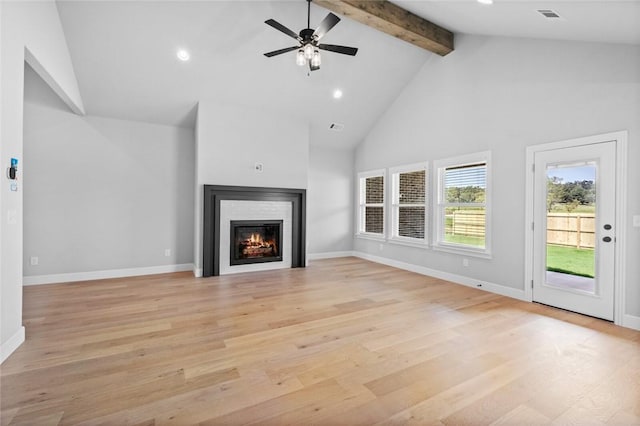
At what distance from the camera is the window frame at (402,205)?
18.5 ft

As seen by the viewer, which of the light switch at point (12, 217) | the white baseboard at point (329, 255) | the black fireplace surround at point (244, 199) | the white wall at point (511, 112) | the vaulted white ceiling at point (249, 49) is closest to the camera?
the light switch at point (12, 217)

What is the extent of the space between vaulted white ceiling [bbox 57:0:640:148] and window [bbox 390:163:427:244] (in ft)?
5.37

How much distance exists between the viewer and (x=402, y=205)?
252 inches

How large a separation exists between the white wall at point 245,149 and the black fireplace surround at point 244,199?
114mm

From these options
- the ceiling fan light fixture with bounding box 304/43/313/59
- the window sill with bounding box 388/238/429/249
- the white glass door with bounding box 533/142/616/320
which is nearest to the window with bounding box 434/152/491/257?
the window sill with bounding box 388/238/429/249

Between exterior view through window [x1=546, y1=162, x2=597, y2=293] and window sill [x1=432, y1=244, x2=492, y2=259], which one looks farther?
window sill [x1=432, y1=244, x2=492, y2=259]

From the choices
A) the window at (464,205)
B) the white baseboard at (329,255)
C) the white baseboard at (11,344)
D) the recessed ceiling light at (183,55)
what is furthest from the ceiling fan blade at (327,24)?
the white baseboard at (329,255)

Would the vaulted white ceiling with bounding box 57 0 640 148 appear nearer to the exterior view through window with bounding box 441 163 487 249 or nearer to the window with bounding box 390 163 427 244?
the window with bounding box 390 163 427 244

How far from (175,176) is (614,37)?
651cm

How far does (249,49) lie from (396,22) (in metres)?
2.20

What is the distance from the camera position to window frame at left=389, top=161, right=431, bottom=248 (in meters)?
5.64

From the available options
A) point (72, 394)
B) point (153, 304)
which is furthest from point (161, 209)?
point (72, 394)

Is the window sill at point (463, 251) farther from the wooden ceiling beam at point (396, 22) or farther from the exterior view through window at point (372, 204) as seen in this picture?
the wooden ceiling beam at point (396, 22)

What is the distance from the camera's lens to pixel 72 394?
2.00m
